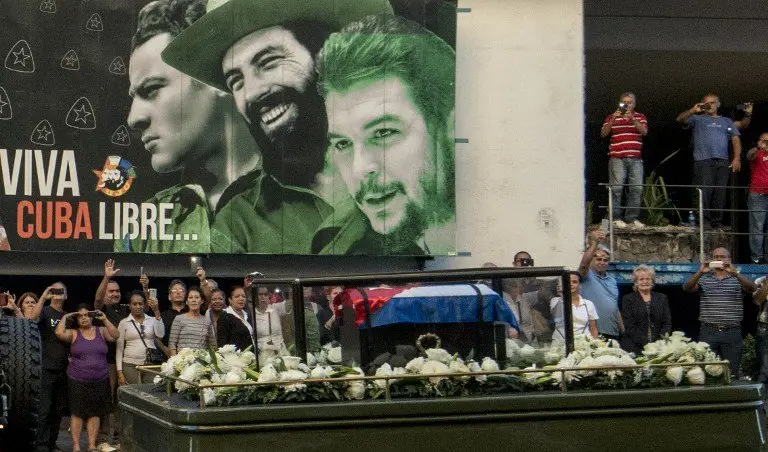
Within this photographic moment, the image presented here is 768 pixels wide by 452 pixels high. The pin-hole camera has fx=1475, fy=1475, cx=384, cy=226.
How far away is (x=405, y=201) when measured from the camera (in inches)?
713

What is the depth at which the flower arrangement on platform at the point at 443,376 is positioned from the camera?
23.5 ft

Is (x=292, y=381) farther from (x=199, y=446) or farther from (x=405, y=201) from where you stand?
(x=405, y=201)

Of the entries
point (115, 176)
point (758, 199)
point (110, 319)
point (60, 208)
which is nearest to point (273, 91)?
point (115, 176)

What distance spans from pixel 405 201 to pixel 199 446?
1127cm

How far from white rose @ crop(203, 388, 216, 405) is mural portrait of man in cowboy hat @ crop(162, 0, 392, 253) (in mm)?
10524

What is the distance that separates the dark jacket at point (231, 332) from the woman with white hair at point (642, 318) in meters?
3.91

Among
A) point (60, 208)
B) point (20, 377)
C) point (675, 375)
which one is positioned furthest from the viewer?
point (60, 208)

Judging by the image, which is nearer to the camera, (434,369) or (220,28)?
(434,369)

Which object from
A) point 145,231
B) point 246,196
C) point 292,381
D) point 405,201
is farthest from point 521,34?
point 292,381

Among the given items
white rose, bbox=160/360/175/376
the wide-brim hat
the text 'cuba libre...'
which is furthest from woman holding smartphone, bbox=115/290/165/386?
white rose, bbox=160/360/175/376

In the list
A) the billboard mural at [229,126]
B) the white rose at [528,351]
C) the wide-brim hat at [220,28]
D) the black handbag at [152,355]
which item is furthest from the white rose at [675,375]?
the wide-brim hat at [220,28]

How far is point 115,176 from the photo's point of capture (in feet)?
57.2

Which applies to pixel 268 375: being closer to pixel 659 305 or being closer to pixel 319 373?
pixel 319 373

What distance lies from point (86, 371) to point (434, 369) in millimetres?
8266
